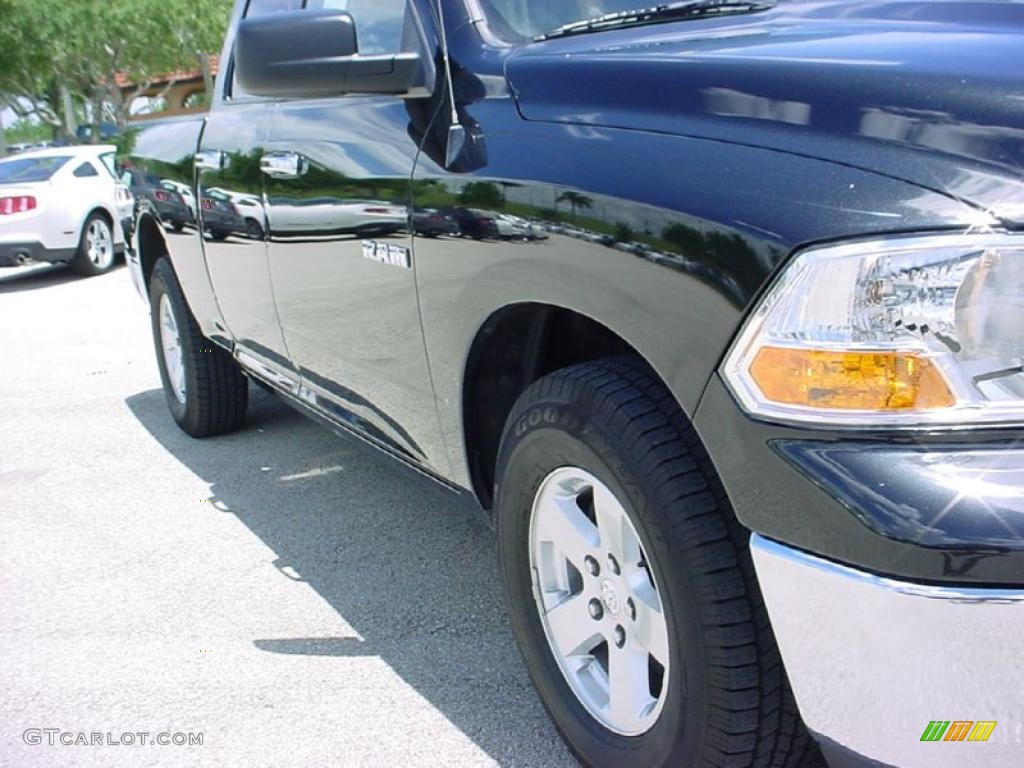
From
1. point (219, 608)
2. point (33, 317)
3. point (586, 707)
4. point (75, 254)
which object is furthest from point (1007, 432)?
point (75, 254)

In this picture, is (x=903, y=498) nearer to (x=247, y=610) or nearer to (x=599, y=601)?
(x=599, y=601)

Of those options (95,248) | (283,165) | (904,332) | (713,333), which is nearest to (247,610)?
(283,165)

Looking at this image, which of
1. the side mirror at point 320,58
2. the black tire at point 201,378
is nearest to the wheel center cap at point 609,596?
the side mirror at point 320,58

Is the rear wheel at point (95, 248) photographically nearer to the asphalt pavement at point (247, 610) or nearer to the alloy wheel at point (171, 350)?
the asphalt pavement at point (247, 610)

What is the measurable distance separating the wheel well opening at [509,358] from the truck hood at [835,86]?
43cm

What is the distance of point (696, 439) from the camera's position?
1.80 metres

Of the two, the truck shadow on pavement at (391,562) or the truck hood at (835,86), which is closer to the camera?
the truck hood at (835,86)

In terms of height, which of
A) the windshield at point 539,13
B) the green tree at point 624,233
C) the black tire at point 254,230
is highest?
the windshield at point 539,13

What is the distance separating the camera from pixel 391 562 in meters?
3.44

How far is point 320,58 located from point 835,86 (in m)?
1.18

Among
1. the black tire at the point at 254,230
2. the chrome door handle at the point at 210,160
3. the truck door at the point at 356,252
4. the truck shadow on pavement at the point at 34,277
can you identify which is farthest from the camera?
the truck shadow on pavement at the point at 34,277

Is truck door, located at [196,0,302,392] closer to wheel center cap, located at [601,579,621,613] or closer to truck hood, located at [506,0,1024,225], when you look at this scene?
truck hood, located at [506,0,1024,225]

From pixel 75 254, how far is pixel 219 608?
953 centimetres

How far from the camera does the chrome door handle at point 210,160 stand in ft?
11.7
